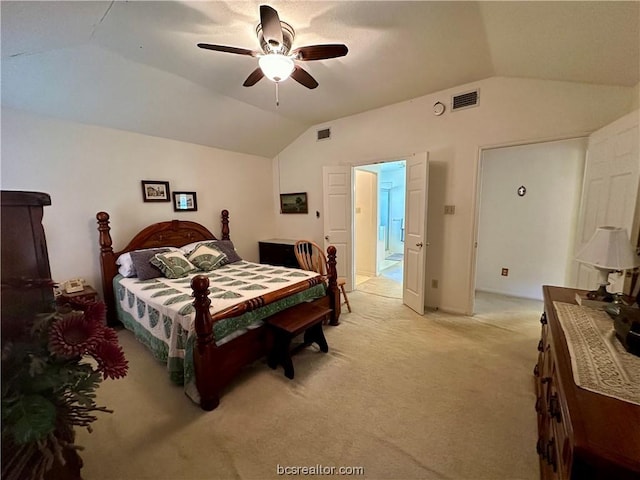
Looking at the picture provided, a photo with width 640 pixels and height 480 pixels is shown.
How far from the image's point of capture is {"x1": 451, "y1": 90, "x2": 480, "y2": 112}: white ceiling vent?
3.00 m

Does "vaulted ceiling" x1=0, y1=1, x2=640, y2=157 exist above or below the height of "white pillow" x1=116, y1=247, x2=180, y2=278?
above

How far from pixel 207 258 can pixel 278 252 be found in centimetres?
141

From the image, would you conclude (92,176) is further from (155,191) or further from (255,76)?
(255,76)

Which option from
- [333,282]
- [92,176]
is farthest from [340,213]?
[92,176]

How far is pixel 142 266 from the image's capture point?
2.89 metres

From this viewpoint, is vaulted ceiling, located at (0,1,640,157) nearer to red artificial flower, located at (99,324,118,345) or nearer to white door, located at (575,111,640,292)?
white door, located at (575,111,640,292)

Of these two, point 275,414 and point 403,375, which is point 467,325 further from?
point 275,414

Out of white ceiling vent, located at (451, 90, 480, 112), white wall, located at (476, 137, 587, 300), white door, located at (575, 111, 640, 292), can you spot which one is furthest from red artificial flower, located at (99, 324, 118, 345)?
white wall, located at (476, 137, 587, 300)

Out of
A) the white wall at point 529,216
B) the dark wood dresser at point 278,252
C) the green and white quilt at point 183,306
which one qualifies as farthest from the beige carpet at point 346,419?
the dark wood dresser at point 278,252

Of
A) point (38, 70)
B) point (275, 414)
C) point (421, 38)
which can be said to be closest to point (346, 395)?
point (275, 414)

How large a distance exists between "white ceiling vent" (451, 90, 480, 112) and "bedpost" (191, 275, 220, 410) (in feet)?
11.0

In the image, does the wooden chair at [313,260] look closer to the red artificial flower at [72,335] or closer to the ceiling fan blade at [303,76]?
the ceiling fan blade at [303,76]

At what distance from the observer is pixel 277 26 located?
63.9 inches

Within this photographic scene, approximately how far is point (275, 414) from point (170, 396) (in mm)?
853
